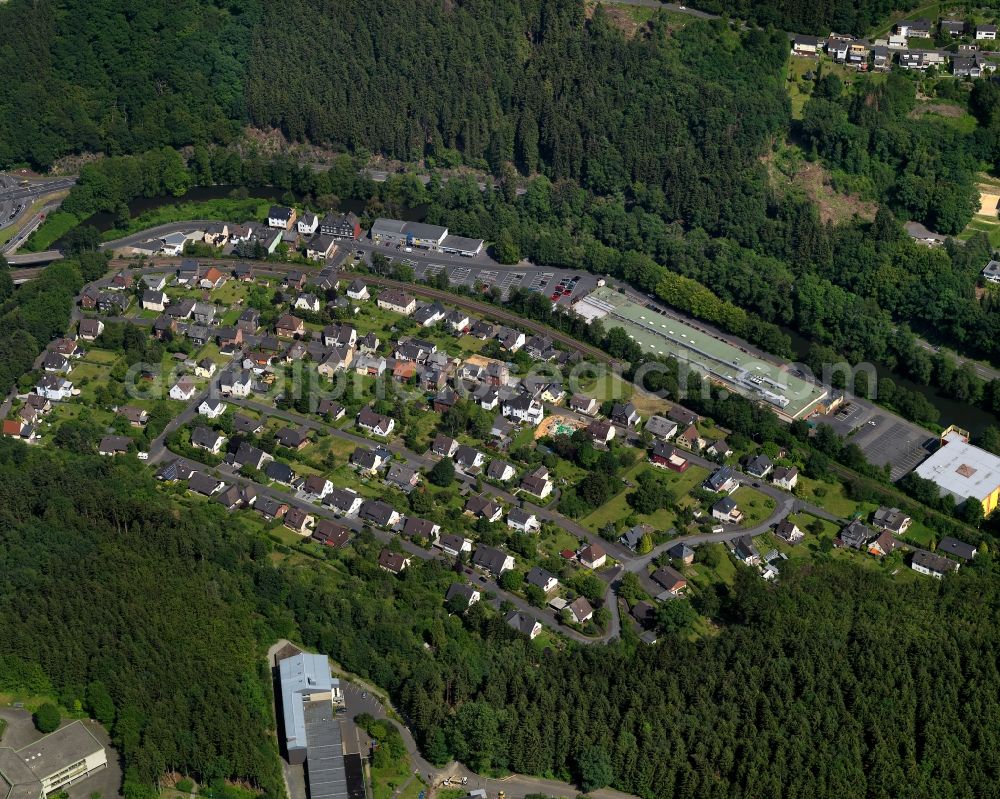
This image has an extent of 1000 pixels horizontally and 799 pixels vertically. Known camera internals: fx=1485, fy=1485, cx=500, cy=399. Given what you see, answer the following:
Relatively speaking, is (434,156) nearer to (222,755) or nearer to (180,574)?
(180,574)

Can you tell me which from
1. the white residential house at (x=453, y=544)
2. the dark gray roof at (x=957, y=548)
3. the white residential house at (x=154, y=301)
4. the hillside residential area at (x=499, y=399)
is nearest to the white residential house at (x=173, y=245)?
the hillside residential area at (x=499, y=399)

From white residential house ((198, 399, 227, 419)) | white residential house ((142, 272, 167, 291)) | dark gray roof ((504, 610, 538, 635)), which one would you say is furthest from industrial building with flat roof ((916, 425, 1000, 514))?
white residential house ((142, 272, 167, 291))

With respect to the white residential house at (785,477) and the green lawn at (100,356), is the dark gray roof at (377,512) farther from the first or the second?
the green lawn at (100,356)

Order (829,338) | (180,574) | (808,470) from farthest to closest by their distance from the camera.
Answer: (829,338) < (808,470) < (180,574)

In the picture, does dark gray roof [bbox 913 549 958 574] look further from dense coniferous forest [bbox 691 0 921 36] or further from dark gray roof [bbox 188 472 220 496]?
dense coniferous forest [bbox 691 0 921 36]

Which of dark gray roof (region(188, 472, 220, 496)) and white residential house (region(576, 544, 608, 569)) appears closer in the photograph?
white residential house (region(576, 544, 608, 569))

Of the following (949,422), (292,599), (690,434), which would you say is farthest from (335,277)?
(949,422)

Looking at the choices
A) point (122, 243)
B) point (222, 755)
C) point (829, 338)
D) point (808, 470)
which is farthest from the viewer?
point (122, 243)
